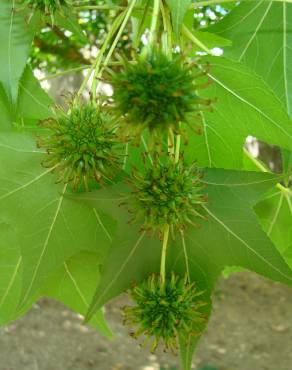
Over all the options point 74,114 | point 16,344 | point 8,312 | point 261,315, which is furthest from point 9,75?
point 261,315

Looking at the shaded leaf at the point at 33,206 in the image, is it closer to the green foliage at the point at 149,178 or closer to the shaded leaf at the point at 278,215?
the green foliage at the point at 149,178

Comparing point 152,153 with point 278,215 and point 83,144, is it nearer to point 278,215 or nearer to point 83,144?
point 83,144

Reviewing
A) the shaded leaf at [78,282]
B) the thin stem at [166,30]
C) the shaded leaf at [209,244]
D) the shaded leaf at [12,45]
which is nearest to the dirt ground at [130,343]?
the shaded leaf at [78,282]

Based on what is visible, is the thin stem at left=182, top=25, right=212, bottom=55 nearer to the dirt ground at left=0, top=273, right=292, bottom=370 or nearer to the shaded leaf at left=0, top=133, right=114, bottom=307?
the shaded leaf at left=0, top=133, right=114, bottom=307

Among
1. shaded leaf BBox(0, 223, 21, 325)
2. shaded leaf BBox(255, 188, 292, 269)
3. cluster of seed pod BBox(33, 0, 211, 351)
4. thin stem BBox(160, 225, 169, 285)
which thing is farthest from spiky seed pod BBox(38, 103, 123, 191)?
shaded leaf BBox(255, 188, 292, 269)

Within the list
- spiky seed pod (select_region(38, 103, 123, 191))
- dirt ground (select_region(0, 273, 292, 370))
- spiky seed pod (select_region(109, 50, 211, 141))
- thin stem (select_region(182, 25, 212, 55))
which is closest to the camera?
spiky seed pod (select_region(109, 50, 211, 141))

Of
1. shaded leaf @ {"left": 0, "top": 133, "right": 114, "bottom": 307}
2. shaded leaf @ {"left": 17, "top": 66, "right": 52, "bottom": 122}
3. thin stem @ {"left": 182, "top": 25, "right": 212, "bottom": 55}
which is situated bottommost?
shaded leaf @ {"left": 0, "top": 133, "right": 114, "bottom": 307}
